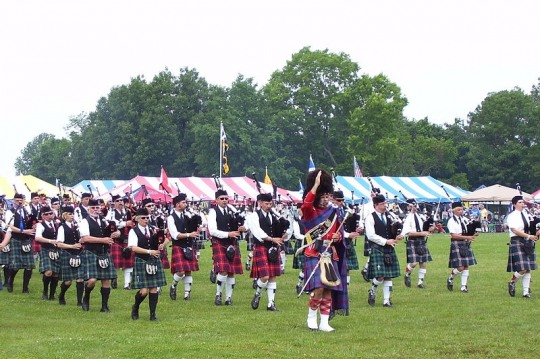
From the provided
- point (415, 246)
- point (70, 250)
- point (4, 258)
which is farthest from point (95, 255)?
point (415, 246)

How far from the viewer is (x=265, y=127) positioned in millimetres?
63281

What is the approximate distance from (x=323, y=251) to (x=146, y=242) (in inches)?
105

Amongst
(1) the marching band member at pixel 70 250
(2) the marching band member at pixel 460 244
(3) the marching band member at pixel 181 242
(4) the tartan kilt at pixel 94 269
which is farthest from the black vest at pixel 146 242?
(2) the marching band member at pixel 460 244

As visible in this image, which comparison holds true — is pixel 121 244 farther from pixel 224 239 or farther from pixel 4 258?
pixel 224 239

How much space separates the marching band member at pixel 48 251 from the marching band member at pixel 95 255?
1.54 meters

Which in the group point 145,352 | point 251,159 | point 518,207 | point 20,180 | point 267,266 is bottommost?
point 145,352

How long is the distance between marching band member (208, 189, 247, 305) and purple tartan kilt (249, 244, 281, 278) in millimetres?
849

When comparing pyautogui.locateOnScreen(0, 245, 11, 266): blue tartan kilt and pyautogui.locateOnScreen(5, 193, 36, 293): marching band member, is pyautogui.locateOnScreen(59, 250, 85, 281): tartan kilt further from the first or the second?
pyautogui.locateOnScreen(0, 245, 11, 266): blue tartan kilt

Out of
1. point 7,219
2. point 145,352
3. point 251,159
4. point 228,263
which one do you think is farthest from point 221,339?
point 251,159

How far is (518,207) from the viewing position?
14.8 metres

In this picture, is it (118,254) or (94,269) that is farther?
(118,254)

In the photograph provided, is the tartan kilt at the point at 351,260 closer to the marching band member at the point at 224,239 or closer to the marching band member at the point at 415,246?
the marching band member at the point at 415,246

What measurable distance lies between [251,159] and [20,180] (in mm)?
23386

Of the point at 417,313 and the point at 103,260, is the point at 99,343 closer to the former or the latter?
the point at 103,260
